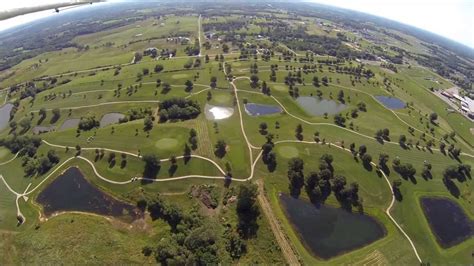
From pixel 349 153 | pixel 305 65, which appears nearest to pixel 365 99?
pixel 305 65

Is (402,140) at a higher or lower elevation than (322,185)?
higher

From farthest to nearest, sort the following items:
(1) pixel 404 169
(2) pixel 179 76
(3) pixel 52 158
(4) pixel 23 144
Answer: (2) pixel 179 76 → (4) pixel 23 144 → (3) pixel 52 158 → (1) pixel 404 169

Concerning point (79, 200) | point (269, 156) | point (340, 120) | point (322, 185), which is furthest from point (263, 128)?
point (79, 200)

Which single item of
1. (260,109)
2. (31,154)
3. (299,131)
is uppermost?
(299,131)

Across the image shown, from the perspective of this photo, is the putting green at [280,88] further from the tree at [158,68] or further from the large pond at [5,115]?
the large pond at [5,115]

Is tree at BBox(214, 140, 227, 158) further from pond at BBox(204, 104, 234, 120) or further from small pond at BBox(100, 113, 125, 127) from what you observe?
Result: small pond at BBox(100, 113, 125, 127)

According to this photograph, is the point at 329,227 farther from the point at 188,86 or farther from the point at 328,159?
the point at 188,86
